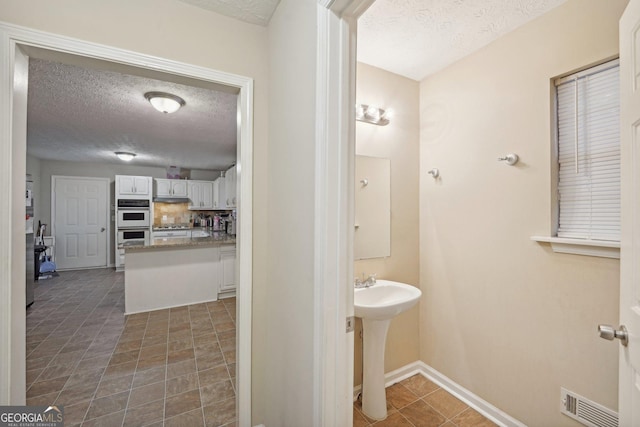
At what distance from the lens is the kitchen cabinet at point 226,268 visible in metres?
4.18

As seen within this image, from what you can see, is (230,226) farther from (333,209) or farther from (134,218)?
(333,209)

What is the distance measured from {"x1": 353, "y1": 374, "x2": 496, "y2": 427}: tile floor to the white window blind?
136 cm

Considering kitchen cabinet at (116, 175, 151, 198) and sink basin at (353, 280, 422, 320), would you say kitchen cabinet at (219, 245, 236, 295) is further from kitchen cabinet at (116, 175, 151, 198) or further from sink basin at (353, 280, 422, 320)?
kitchen cabinet at (116, 175, 151, 198)

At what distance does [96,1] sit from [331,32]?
3.93ft

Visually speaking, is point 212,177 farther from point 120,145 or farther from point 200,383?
point 200,383

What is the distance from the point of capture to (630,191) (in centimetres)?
80

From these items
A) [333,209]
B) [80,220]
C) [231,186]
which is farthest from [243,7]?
[80,220]

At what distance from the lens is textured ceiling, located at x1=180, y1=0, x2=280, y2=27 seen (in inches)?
55.1

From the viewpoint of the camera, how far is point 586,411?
1352 mm

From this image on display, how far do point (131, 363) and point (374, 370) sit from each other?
7.20 feet

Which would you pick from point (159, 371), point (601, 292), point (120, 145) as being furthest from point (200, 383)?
point (120, 145)

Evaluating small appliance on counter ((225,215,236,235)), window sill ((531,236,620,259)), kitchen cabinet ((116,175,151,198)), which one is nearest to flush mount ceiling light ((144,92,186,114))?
small appliance on counter ((225,215,236,235))

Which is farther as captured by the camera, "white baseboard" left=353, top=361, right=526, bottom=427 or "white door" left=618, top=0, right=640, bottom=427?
"white baseboard" left=353, top=361, right=526, bottom=427

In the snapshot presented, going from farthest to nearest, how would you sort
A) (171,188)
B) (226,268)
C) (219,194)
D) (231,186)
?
(219,194) < (171,188) < (231,186) < (226,268)
